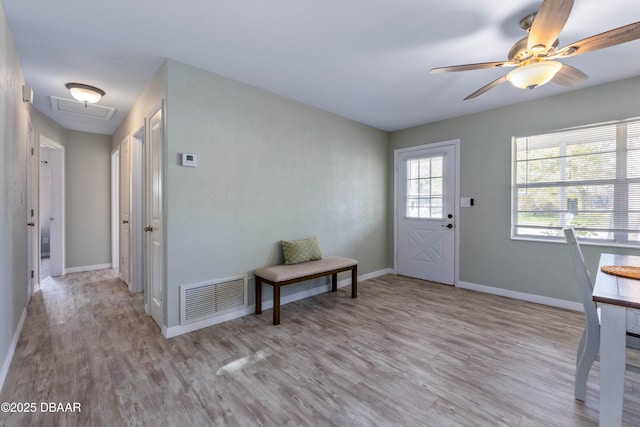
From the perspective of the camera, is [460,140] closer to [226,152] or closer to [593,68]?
[593,68]

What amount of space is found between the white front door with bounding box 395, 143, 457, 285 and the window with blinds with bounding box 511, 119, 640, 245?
0.86m

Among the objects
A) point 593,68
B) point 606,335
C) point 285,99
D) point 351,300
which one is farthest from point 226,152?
point 593,68

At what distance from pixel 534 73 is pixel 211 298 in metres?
3.23

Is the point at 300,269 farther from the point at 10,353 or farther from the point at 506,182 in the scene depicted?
the point at 506,182

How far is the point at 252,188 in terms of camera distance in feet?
10.4

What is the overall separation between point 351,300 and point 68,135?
546 cm

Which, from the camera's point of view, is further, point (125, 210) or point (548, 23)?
point (125, 210)

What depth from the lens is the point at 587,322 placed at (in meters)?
1.68

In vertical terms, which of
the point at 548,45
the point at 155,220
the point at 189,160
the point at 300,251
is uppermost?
the point at 548,45

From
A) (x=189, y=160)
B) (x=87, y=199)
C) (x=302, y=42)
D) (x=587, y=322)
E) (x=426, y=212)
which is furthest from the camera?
(x=87, y=199)

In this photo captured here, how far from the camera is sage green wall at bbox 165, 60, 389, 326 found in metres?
2.64

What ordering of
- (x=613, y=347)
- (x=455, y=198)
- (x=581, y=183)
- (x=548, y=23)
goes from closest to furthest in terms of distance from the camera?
(x=613, y=347)
(x=548, y=23)
(x=581, y=183)
(x=455, y=198)

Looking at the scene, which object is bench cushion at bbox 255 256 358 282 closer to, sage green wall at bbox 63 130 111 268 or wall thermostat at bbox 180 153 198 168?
wall thermostat at bbox 180 153 198 168

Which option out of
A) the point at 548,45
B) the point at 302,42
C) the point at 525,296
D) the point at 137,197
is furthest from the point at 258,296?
the point at 525,296
